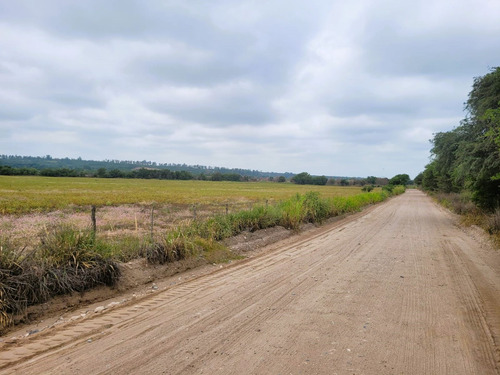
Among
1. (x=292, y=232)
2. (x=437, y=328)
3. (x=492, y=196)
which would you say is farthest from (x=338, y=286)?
(x=492, y=196)

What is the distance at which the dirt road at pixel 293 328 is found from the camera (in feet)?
12.1

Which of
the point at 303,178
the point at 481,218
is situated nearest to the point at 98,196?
the point at 481,218

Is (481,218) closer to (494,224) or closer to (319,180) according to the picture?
(494,224)

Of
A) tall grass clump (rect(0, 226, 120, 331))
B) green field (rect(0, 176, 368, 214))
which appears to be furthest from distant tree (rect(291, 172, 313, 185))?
tall grass clump (rect(0, 226, 120, 331))

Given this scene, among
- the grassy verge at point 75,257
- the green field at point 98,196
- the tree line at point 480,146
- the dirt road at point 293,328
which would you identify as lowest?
the green field at point 98,196

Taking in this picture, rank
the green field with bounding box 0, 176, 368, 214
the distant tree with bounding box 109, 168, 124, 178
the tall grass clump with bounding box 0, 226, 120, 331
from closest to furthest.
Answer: the tall grass clump with bounding box 0, 226, 120, 331, the green field with bounding box 0, 176, 368, 214, the distant tree with bounding box 109, 168, 124, 178

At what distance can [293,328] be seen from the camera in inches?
181

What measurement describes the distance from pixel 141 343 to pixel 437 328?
412 cm

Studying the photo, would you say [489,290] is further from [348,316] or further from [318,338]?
[318,338]

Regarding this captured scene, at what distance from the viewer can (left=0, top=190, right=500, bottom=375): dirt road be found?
3.69 metres

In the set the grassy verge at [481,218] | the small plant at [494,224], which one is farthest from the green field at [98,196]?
the small plant at [494,224]

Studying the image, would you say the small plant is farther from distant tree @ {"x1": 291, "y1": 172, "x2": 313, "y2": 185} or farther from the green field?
distant tree @ {"x1": 291, "y1": 172, "x2": 313, "y2": 185}

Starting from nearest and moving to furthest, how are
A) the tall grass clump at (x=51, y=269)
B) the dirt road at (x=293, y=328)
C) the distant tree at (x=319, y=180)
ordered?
the dirt road at (x=293, y=328)
the tall grass clump at (x=51, y=269)
the distant tree at (x=319, y=180)

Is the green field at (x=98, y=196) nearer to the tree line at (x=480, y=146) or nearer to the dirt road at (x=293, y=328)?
the tree line at (x=480, y=146)
